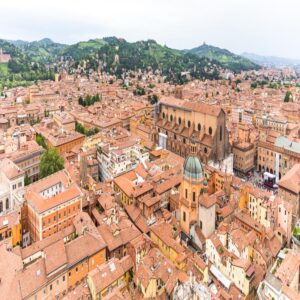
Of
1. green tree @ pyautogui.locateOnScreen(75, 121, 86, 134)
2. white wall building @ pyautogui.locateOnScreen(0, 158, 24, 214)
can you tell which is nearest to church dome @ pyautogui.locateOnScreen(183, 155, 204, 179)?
white wall building @ pyautogui.locateOnScreen(0, 158, 24, 214)

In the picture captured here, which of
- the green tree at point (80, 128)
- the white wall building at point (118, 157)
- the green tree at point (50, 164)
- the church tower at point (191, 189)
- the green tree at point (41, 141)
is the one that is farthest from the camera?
the green tree at point (80, 128)

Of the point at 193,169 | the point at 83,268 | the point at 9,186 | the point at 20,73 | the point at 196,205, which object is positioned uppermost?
the point at 20,73

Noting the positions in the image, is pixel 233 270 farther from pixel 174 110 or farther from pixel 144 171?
pixel 174 110

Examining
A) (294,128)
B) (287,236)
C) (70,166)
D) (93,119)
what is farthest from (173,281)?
(294,128)

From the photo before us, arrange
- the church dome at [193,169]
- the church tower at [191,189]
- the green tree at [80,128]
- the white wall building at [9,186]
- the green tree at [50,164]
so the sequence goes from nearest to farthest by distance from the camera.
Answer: the church dome at [193,169], the church tower at [191,189], the white wall building at [9,186], the green tree at [50,164], the green tree at [80,128]

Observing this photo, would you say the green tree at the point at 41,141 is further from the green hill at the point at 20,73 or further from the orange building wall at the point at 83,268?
the green hill at the point at 20,73

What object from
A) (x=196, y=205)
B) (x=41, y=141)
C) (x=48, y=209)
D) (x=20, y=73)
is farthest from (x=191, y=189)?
(x=20, y=73)

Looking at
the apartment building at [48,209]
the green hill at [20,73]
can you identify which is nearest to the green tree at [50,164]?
the apartment building at [48,209]

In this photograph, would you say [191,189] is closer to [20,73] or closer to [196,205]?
[196,205]
